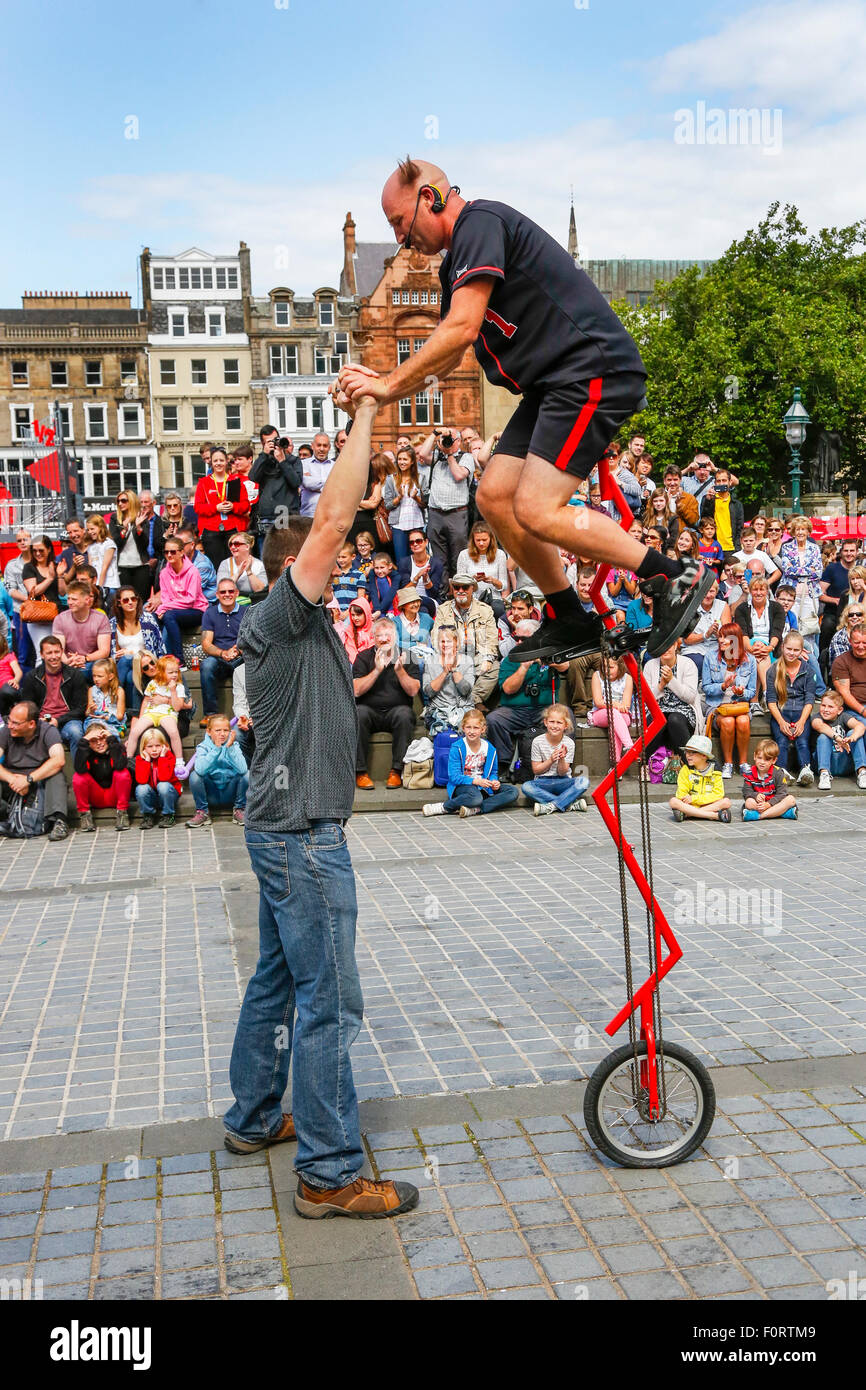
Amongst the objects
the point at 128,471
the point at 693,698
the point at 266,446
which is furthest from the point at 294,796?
the point at 128,471

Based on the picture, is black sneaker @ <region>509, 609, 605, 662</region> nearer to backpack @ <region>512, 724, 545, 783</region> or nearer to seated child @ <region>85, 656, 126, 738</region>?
backpack @ <region>512, 724, 545, 783</region>

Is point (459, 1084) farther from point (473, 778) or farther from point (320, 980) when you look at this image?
point (473, 778)

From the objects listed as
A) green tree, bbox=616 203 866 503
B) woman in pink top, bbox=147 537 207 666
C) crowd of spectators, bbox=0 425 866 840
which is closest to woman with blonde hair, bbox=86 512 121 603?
crowd of spectators, bbox=0 425 866 840

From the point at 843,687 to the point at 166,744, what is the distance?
5.95 metres

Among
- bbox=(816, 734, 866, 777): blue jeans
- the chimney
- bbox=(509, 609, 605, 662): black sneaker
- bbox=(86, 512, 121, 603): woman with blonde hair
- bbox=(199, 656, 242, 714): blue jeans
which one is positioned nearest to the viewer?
bbox=(509, 609, 605, 662): black sneaker

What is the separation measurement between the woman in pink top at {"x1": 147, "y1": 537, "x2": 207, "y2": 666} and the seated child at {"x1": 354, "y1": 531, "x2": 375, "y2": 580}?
1.59 metres

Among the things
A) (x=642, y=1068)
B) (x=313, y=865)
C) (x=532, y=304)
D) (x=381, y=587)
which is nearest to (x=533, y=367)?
(x=532, y=304)

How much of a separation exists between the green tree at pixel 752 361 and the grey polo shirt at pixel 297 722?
38.3 m

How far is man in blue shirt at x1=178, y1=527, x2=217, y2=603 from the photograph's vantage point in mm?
12297

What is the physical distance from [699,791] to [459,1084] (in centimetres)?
558

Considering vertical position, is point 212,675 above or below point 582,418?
below

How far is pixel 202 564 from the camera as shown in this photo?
12.6m

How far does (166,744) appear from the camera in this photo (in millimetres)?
10008
